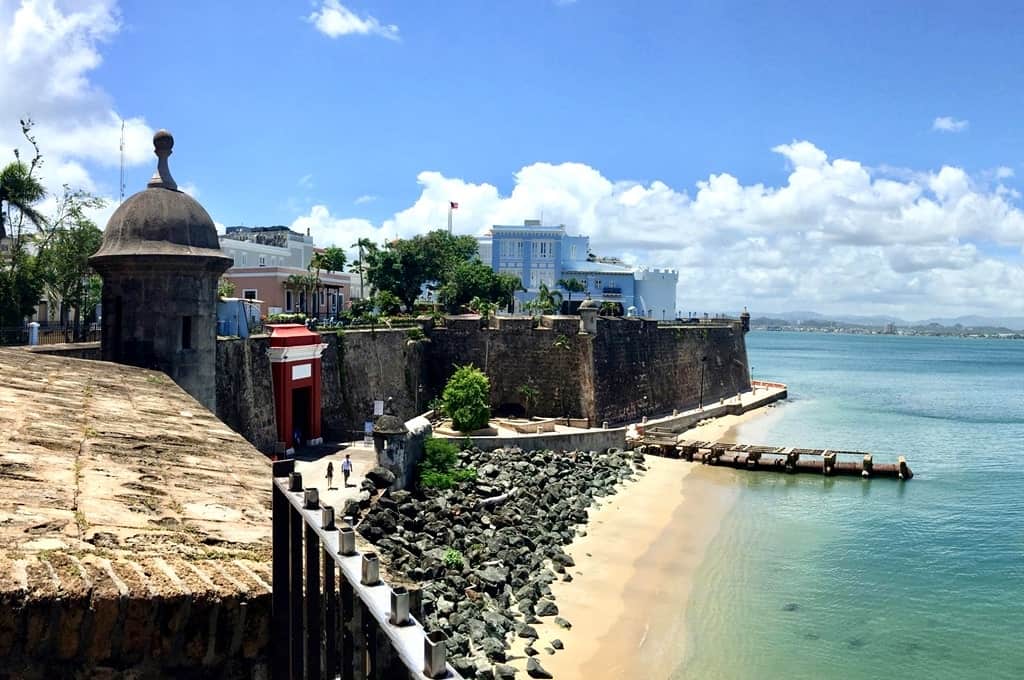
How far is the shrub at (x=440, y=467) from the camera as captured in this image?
70.8 feet

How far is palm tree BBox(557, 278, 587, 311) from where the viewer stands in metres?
71.6

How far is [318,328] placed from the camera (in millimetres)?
30000

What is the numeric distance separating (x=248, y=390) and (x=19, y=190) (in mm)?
9111

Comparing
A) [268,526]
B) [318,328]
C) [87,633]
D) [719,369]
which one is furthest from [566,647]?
[719,369]

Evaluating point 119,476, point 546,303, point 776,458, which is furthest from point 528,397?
point 119,476

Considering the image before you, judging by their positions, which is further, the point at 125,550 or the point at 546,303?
the point at 546,303

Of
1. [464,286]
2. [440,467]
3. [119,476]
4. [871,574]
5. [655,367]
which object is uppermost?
[464,286]

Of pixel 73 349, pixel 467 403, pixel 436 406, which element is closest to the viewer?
pixel 73 349

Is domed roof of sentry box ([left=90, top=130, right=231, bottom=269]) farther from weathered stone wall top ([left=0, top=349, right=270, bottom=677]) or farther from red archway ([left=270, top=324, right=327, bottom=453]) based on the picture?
red archway ([left=270, top=324, right=327, bottom=453])

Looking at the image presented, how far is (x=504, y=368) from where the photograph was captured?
34219 millimetres

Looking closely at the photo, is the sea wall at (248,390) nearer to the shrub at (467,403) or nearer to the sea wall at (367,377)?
the sea wall at (367,377)

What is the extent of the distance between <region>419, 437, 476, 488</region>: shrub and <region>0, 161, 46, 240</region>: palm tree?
14.0 metres

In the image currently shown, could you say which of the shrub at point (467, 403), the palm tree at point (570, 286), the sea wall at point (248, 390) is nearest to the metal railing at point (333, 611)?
the sea wall at point (248, 390)

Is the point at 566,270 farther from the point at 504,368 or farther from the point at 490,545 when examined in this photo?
the point at 490,545
